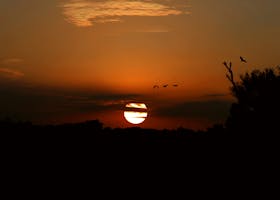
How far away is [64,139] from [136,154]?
4293 millimetres

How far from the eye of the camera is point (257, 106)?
3400 cm

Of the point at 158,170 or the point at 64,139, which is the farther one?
the point at 64,139

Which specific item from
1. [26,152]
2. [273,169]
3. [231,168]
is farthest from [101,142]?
[273,169]

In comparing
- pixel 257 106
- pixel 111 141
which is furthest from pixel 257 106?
pixel 111 141

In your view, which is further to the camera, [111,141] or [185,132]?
[185,132]

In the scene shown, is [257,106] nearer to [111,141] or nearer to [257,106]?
[257,106]

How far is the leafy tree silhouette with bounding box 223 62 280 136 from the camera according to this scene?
2966 cm

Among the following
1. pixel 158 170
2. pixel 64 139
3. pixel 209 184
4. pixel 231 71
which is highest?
pixel 64 139

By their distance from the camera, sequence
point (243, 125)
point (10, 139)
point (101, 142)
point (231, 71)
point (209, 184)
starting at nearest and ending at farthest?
point (231, 71) → point (209, 184) → point (10, 139) → point (101, 142) → point (243, 125)

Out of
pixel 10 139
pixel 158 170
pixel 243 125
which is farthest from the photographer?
pixel 243 125

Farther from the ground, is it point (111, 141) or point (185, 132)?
point (185, 132)

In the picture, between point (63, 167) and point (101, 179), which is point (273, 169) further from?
point (63, 167)

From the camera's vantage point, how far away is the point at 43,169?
23.6 m

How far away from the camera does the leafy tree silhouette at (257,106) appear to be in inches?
1168
